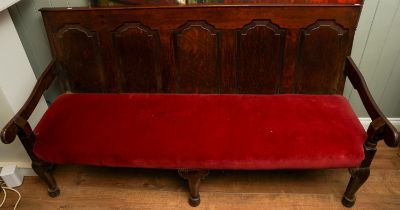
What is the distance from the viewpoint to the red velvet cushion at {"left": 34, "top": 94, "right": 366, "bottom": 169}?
1.39 metres

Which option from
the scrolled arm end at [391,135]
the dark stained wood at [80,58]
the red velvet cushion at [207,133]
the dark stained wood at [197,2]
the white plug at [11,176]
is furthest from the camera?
the white plug at [11,176]

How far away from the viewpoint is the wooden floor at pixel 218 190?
170cm

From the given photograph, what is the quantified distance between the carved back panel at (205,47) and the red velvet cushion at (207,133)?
0.43 ft

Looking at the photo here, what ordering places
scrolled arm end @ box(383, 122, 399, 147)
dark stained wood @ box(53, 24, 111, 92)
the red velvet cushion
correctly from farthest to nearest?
dark stained wood @ box(53, 24, 111, 92) → the red velvet cushion → scrolled arm end @ box(383, 122, 399, 147)

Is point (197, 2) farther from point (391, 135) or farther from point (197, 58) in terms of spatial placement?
point (391, 135)

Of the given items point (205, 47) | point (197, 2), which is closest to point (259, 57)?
point (205, 47)

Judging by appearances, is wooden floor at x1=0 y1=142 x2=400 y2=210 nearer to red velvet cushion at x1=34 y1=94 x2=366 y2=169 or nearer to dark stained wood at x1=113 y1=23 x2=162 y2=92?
red velvet cushion at x1=34 y1=94 x2=366 y2=169

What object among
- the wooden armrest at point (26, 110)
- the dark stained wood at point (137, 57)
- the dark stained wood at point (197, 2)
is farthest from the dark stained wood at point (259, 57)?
the wooden armrest at point (26, 110)

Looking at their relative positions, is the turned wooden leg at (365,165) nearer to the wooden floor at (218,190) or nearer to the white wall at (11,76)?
the wooden floor at (218,190)

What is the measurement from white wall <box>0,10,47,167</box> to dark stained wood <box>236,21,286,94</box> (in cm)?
123

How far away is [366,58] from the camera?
182cm

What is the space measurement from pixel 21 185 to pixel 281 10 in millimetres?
1863

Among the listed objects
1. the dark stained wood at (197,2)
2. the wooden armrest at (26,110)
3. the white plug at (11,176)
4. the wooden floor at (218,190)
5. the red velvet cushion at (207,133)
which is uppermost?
the dark stained wood at (197,2)

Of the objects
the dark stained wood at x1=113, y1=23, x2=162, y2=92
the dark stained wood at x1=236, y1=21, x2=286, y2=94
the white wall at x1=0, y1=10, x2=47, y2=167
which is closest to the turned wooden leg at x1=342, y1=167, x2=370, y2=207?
the dark stained wood at x1=236, y1=21, x2=286, y2=94
